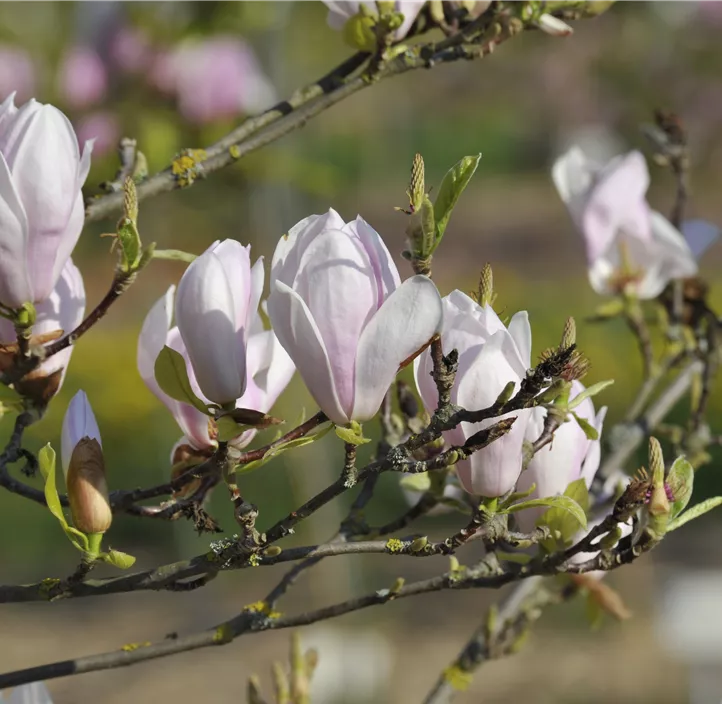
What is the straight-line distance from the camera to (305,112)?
93 cm

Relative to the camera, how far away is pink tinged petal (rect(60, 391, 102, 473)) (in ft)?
2.26

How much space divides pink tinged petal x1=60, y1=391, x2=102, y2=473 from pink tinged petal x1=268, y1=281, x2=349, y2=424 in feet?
0.53

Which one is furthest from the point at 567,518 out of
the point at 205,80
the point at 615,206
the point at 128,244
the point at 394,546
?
the point at 205,80

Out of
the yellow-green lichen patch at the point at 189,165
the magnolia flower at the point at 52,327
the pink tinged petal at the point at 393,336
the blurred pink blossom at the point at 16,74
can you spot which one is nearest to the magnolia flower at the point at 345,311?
the pink tinged petal at the point at 393,336

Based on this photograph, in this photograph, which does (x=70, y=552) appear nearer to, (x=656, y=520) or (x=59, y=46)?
(x=59, y=46)

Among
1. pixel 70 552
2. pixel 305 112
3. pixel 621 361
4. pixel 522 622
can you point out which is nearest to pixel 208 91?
pixel 305 112

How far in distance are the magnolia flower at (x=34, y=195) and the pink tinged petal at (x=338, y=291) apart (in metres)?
0.18

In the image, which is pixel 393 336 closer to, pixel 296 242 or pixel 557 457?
pixel 296 242

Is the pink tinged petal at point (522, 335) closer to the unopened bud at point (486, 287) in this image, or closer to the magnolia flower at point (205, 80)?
the unopened bud at point (486, 287)

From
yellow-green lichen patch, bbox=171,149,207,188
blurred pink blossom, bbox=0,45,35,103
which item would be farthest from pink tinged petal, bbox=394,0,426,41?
blurred pink blossom, bbox=0,45,35,103

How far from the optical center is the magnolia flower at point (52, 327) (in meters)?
0.77

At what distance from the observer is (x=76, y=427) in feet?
2.28

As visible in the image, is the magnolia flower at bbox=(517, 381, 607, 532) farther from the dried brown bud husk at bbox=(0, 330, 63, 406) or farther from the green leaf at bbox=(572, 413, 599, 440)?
the dried brown bud husk at bbox=(0, 330, 63, 406)

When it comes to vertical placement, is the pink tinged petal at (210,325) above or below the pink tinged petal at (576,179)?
above
